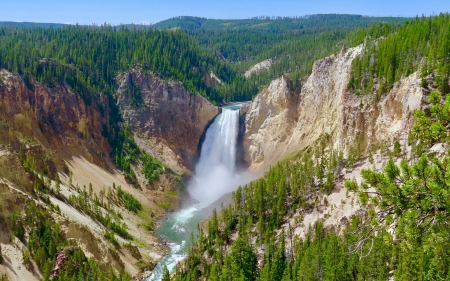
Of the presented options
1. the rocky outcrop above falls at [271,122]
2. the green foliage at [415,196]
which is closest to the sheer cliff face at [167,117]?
the rocky outcrop above falls at [271,122]

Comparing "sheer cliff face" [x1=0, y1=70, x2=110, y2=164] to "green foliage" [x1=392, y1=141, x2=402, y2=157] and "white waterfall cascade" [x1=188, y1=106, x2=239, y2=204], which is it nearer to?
"white waterfall cascade" [x1=188, y1=106, x2=239, y2=204]

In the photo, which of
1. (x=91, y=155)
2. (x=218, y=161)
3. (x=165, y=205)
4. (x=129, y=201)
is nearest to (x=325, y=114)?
(x=218, y=161)

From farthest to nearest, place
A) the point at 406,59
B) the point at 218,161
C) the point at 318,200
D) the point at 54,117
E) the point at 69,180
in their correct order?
1. the point at 218,161
2. the point at 54,117
3. the point at 69,180
4. the point at 406,59
5. the point at 318,200

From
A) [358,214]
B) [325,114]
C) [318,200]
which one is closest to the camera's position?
[358,214]

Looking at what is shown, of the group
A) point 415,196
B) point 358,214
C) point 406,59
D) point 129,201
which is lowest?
point 129,201

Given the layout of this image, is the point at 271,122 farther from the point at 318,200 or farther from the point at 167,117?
the point at 318,200

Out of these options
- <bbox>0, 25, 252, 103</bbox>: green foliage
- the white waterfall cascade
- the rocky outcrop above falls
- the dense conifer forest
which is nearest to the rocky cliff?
the dense conifer forest
